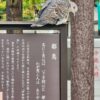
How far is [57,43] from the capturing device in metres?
3.54

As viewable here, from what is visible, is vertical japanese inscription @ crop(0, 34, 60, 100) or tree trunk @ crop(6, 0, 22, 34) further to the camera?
tree trunk @ crop(6, 0, 22, 34)

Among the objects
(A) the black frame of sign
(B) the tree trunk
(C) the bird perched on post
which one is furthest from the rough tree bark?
(B) the tree trunk

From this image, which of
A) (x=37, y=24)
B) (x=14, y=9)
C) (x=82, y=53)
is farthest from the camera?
(x=14, y=9)

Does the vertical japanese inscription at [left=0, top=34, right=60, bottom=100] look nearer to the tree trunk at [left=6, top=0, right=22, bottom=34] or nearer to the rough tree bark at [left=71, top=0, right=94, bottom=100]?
the rough tree bark at [left=71, top=0, right=94, bottom=100]

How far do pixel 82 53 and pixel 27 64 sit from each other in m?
0.69

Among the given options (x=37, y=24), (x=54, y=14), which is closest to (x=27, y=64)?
(x=37, y=24)

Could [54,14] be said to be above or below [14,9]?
below

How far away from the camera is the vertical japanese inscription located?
3.52 meters

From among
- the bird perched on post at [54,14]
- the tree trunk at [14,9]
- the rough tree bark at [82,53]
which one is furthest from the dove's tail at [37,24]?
the tree trunk at [14,9]

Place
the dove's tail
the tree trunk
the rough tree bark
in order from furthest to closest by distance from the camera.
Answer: the tree trunk < the rough tree bark < the dove's tail

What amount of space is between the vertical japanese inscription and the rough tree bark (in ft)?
1.62

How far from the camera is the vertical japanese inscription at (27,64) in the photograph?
3520mm

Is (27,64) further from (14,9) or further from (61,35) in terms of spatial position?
(14,9)

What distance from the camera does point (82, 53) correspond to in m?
4.00
